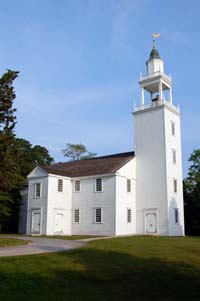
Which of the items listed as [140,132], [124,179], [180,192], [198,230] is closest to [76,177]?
[124,179]

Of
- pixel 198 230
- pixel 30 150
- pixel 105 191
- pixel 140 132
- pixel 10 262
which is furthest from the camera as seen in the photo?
pixel 30 150

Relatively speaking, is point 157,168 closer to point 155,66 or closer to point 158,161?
point 158,161

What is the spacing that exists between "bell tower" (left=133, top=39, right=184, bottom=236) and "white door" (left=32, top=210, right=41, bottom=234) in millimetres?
9657

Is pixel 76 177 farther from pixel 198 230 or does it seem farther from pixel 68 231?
pixel 198 230

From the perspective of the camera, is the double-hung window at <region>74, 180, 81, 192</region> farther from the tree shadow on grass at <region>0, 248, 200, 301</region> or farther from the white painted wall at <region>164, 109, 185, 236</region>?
the tree shadow on grass at <region>0, 248, 200, 301</region>

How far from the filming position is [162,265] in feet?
52.1

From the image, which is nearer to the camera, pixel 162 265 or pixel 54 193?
pixel 162 265

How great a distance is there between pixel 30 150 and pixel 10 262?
45.1 m

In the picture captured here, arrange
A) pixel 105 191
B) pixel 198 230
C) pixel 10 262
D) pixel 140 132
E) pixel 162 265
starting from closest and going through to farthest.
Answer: pixel 10 262 < pixel 162 265 < pixel 105 191 < pixel 140 132 < pixel 198 230

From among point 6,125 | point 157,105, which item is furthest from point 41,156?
point 6,125

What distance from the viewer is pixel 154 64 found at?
39406 millimetres

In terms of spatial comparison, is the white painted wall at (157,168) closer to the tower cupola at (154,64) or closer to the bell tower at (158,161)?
the bell tower at (158,161)

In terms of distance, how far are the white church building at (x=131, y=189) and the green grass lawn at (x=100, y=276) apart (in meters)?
16.6

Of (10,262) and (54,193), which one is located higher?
(54,193)
